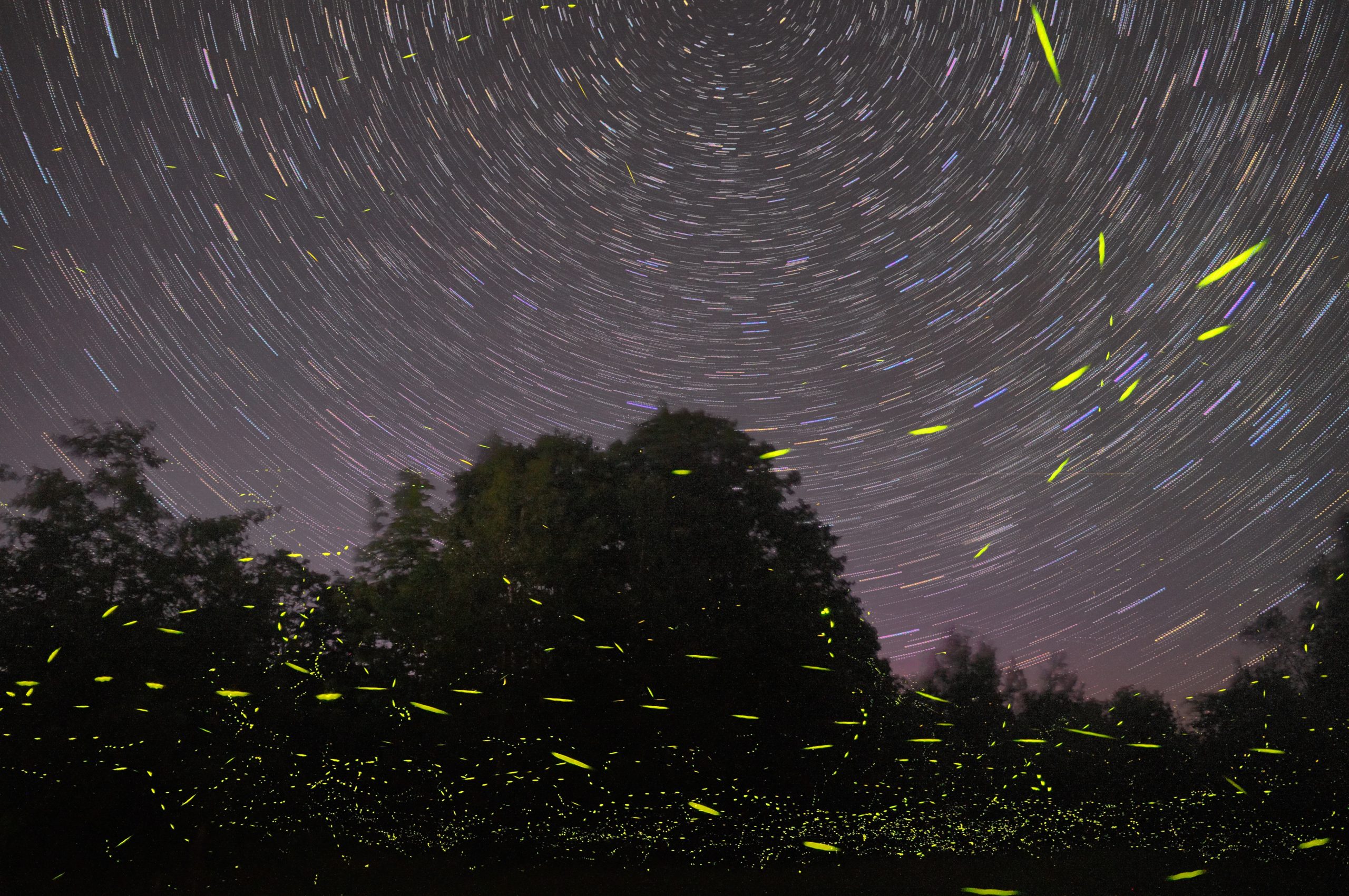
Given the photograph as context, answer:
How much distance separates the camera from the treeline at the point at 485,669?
496 inches

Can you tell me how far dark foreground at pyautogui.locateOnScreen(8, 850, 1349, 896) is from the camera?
13.9 m

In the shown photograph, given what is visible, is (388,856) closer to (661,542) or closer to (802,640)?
(661,542)

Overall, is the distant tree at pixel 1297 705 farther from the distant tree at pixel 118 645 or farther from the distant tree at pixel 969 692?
the distant tree at pixel 118 645

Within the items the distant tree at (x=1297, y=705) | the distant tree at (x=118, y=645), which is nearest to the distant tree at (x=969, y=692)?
the distant tree at (x=1297, y=705)

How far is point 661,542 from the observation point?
18.5 meters

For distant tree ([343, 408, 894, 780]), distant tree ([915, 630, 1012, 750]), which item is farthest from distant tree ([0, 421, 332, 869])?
distant tree ([915, 630, 1012, 750])

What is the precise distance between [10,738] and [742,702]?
40.3 feet

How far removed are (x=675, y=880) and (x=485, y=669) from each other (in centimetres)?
556

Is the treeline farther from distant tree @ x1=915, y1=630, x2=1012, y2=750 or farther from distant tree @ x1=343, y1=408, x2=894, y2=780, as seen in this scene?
distant tree @ x1=915, y1=630, x2=1012, y2=750

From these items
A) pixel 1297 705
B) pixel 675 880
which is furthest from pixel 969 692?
pixel 675 880

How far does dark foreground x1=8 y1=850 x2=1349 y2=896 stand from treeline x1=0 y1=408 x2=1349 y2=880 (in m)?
0.51

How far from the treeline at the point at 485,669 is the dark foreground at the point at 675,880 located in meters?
0.51

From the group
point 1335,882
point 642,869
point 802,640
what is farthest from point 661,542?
point 1335,882

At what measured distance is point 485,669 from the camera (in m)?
16.8
